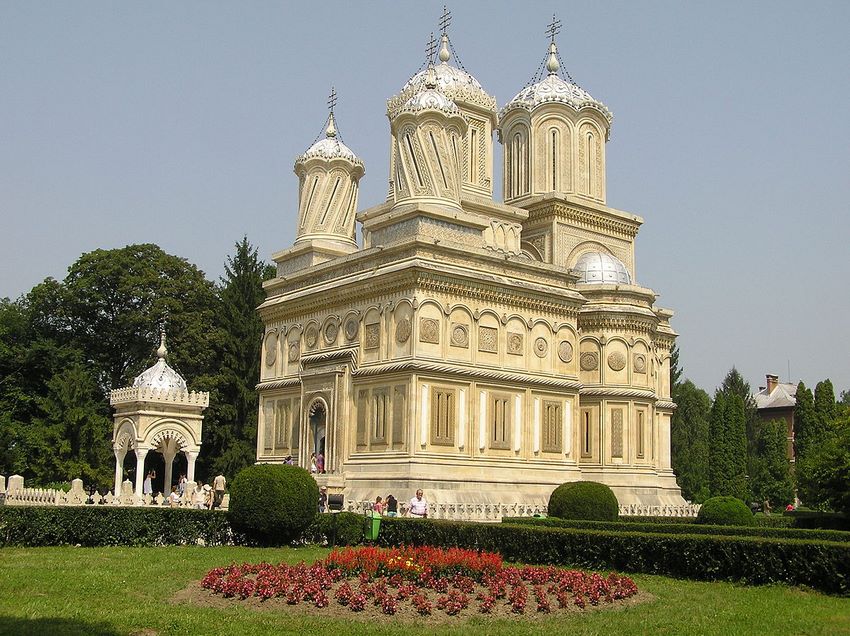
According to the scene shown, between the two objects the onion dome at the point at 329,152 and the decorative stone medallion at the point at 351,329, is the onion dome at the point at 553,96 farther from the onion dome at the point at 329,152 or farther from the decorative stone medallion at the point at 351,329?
the decorative stone medallion at the point at 351,329

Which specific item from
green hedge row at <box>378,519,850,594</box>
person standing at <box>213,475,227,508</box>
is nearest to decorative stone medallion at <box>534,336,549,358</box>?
person standing at <box>213,475,227,508</box>

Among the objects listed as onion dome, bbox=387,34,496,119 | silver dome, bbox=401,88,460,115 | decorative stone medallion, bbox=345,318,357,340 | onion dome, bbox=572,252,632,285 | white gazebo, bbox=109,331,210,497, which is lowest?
white gazebo, bbox=109,331,210,497

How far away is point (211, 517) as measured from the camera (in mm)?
19156

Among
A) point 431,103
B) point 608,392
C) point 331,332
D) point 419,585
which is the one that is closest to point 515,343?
point 608,392

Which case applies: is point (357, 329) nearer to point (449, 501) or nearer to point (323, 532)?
point (449, 501)

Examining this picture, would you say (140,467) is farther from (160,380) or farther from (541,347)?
(541,347)

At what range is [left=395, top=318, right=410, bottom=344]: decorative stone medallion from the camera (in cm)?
2625

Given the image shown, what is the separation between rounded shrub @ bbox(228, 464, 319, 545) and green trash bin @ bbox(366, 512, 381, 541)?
4.17 ft

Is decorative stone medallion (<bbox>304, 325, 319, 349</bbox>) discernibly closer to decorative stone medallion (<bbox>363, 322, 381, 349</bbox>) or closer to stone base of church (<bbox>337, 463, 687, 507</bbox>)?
decorative stone medallion (<bbox>363, 322, 381, 349</bbox>)

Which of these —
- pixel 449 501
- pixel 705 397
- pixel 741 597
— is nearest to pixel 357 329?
pixel 449 501

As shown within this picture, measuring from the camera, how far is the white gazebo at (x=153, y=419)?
29.0 metres

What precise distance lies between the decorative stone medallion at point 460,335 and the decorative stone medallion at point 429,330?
621 millimetres

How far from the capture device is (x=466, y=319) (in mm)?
27234

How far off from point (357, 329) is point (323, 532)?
32.9ft
